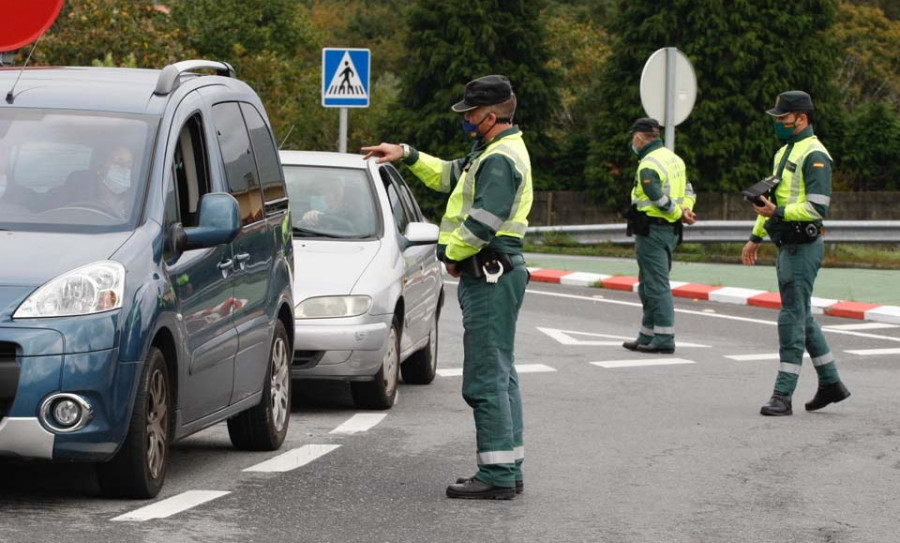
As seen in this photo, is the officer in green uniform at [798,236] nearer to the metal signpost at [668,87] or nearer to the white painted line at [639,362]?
the white painted line at [639,362]

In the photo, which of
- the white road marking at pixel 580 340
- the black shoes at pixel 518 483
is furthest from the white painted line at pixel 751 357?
the black shoes at pixel 518 483

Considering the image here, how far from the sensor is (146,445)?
7.29 metres

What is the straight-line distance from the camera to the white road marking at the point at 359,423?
10156 millimetres

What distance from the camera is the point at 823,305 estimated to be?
63.0 feet

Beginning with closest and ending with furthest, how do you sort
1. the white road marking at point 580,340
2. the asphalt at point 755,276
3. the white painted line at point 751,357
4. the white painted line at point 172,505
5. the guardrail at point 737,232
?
1. the white painted line at point 172,505
2. the white painted line at point 751,357
3. the white road marking at point 580,340
4. the asphalt at point 755,276
5. the guardrail at point 737,232

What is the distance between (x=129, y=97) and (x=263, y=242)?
3.87ft

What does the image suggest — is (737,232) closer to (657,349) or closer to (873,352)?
(873,352)

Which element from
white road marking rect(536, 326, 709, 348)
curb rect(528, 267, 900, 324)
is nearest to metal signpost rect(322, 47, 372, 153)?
curb rect(528, 267, 900, 324)

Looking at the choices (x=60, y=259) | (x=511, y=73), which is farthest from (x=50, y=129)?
(x=511, y=73)

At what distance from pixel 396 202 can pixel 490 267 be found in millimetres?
4310

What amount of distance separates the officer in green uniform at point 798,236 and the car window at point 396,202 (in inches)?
92.5

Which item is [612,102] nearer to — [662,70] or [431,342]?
[662,70]

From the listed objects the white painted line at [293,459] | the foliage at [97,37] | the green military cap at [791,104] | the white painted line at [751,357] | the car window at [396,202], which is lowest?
the white painted line at [751,357]

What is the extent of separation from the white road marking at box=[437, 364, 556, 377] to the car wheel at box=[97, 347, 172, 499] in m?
5.83
